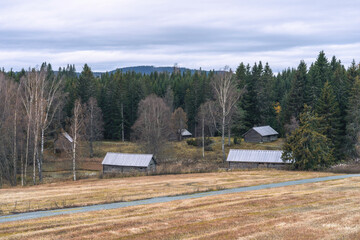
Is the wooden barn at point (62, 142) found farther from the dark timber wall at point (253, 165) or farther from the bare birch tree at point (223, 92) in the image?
the dark timber wall at point (253, 165)

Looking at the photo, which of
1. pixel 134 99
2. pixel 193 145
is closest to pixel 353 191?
pixel 193 145

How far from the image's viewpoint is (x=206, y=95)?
92.1 metres

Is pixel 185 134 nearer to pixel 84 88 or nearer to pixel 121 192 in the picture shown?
pixel 84 88

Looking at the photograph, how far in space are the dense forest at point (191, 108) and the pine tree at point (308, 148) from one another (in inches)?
5.3

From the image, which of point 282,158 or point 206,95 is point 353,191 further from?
point 206,95

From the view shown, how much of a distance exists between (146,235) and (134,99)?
73.1 m

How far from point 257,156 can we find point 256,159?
0.49 metres

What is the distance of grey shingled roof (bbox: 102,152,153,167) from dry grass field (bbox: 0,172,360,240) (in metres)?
25.5

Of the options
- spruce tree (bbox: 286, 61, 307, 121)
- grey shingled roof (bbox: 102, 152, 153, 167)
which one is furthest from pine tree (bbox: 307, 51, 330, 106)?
grey shingled roof (bbox: 102, 152, 153, 167)

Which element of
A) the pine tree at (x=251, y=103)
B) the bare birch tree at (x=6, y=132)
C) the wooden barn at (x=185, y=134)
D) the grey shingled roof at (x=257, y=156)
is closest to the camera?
the grey shingled roof at (x=257, y=156)

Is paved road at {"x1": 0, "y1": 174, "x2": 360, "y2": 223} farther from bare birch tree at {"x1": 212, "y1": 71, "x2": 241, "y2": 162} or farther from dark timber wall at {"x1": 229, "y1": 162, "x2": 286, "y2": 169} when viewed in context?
bare birch tree at {"x1": 212, "y1": 71, "x2": 241, "y2": 162}

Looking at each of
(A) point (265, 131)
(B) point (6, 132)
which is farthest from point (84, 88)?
(A) point (265, 131)

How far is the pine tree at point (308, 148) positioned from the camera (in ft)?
136

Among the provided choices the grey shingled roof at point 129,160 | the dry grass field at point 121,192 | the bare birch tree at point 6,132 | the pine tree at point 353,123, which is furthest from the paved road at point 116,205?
the pine tree at point 353,123
